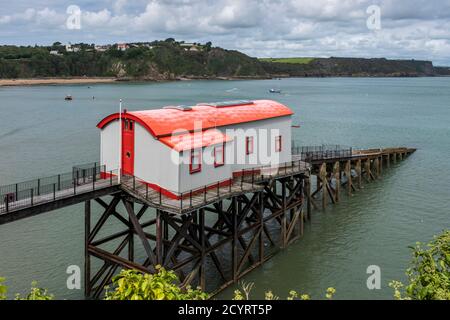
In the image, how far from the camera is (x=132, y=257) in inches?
1042

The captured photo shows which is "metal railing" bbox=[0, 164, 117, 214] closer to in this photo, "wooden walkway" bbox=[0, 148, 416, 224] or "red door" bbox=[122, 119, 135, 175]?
"wooden walkway" bbox=[0, 148, 416, 224]

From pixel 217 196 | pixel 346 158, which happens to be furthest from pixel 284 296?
pixel 346 158

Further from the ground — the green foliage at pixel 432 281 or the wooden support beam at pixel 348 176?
the green foliage at pixel 432 281

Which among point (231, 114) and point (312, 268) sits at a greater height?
point (231, 114)

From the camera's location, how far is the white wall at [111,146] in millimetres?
24766

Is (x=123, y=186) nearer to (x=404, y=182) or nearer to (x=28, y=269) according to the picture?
(x=28, y=269)

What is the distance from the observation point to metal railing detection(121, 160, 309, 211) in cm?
2234

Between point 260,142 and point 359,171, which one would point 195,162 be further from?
point 359,171

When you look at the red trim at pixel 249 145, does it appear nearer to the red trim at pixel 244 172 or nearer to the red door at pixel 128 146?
the red trim at pixel 244 172

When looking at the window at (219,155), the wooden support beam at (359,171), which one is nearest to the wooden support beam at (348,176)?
the wooden support beam at (359,171)

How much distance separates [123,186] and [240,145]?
8.22m

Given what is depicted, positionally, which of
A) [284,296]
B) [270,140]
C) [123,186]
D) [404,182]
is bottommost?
[284,296]

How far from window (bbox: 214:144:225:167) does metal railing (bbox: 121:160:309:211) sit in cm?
101
